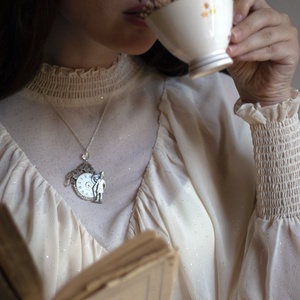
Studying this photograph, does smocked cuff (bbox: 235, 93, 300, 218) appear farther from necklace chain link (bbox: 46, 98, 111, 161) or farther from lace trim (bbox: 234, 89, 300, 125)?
necklace chain link (bbox: 46, 98, 111, 161)

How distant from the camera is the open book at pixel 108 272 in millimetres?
407

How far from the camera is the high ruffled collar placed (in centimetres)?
98

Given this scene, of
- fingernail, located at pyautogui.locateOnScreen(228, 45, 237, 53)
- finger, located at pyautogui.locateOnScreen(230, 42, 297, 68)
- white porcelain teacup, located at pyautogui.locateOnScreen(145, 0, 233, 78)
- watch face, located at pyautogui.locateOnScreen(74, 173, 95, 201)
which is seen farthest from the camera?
watch face, located at pyautogui.locateOnScreen(74, 173, 95, 201)

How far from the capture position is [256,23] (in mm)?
778

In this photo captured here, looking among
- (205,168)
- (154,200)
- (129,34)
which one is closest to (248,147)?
(205,168)

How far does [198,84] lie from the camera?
1070 mm

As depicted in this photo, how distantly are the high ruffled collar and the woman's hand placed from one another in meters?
0.22

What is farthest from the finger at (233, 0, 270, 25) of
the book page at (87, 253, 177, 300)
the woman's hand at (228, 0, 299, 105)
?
the book page at (87, 253, 177, 300)

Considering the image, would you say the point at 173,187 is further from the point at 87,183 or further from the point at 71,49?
the point at 71,49

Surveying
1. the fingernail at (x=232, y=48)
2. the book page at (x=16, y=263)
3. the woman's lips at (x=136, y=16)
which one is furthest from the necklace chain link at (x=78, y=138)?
the book page at (x=16, y=263)

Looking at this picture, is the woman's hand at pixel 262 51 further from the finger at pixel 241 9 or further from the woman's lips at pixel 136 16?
the woman's lips at pixel 136 16

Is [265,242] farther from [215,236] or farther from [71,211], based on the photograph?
[71,211]

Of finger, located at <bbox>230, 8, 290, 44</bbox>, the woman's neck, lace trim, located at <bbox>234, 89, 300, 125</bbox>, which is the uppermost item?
the woman's neck

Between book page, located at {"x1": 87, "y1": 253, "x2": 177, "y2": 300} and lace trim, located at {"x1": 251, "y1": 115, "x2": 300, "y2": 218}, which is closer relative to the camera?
book page, located at {"x1": 87, "y1": 253, "x2": 177, "y2": 300}
